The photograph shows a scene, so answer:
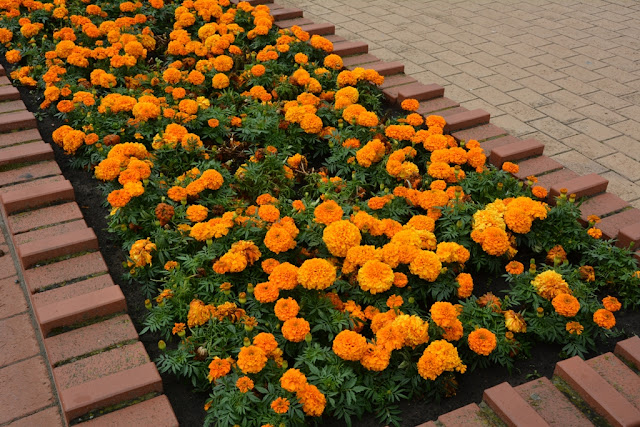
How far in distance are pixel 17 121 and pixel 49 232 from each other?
4.10ft

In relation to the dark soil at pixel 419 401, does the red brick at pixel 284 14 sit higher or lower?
Answer: higher

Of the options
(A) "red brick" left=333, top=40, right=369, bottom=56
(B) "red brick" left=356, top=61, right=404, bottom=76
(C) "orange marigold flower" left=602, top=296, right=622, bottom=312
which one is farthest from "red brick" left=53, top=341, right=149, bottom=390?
(A) "red brick" left=333, top=40, right=369, bottom=56

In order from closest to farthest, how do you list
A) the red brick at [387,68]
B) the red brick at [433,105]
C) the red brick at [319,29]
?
1. the red brick at [433,105]
2. the red brick at [387,68]
3. the red brick at [319,29]

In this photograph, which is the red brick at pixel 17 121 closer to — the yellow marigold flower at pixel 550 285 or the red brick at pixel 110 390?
the red brick at pixel 110 390

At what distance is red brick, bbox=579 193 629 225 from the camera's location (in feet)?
11.5

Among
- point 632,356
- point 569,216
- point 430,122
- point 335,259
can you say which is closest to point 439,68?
point 430,122

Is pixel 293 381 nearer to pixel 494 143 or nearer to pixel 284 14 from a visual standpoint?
pixel 494 143

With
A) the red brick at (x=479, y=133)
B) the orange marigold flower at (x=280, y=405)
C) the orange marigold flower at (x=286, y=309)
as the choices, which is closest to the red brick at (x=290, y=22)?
the red brick at (x=479, y=133)

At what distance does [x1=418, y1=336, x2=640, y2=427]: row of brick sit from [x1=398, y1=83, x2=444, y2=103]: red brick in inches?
98.7

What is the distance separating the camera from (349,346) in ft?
8.08

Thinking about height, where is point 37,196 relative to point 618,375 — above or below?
above

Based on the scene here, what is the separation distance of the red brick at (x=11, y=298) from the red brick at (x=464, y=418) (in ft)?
7.98

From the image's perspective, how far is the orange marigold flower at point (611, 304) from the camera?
2.80m

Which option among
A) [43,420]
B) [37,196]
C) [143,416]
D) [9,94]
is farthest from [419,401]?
[9,94]
